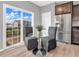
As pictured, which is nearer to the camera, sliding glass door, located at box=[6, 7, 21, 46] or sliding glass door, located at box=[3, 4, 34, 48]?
sliding glass door, located at box=[3, 4, 34, 48]

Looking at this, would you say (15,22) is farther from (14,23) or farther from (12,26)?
(12,26)

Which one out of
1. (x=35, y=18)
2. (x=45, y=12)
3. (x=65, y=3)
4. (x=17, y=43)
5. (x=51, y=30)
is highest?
(x=65, y=3)

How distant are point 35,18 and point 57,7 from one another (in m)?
1.45

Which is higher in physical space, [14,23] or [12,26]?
[14,23]

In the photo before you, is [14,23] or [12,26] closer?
[12,26]

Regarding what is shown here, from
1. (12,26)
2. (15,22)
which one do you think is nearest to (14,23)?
(15,22)

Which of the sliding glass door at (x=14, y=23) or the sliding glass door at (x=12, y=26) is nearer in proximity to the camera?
the sliding glass door at (x=14, y=23)

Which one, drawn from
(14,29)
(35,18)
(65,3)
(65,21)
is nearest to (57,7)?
(65,3)

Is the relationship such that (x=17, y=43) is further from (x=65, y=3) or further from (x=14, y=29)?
(x=65, y=3)

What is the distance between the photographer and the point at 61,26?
211 inches

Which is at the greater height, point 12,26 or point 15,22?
point 15,22

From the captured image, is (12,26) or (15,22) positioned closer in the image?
(12,26)

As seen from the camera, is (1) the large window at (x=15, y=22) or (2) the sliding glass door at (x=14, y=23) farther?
(1) the large window at (x=15, y=22)

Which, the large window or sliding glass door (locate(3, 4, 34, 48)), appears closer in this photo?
sliding glass door (locate(3, 4, 34, 48))
